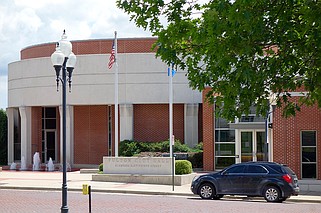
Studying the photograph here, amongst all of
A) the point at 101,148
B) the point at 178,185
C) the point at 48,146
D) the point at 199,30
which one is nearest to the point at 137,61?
the point at 101,148

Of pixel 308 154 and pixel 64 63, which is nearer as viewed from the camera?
pixel 64 63

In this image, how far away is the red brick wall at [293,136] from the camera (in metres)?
28.7

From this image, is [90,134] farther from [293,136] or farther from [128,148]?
[293,136]

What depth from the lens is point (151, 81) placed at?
41.0 meters

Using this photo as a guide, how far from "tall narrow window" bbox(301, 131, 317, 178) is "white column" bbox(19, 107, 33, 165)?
22.0m

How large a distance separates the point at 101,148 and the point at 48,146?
5.03 m

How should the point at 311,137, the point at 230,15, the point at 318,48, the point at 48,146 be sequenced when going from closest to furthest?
the point at 230,15, the point at 318,48, the point at 311,137, the point at 48,146

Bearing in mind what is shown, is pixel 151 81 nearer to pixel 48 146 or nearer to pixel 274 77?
pixel 48 146

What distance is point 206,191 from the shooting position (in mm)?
23969

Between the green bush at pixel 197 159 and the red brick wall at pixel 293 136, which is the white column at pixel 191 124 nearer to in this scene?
the green bush at pixel 197 159

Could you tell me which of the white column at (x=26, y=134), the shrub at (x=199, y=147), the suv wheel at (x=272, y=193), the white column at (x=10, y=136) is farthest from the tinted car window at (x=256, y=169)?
the white column at (x=10, y=136)

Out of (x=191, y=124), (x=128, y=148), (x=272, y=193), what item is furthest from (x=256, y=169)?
(x=191, y=124)

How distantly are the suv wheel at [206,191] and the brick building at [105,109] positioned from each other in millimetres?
11024

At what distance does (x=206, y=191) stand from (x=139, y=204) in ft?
10.5
